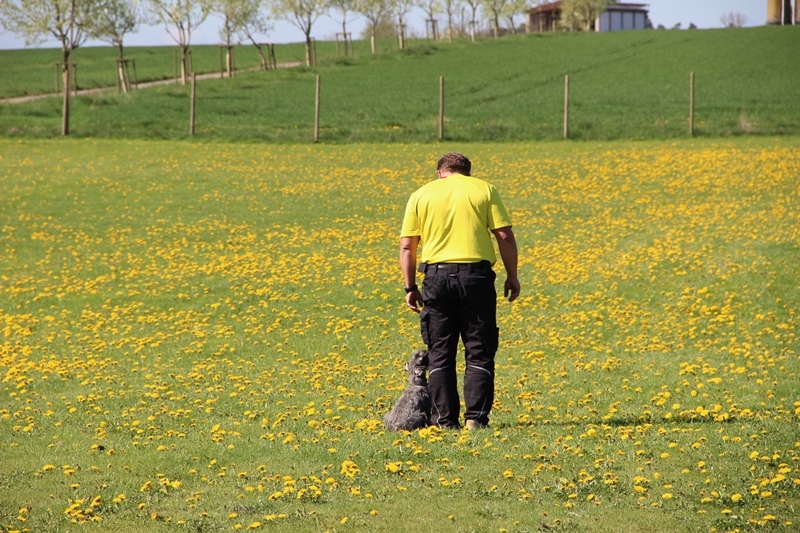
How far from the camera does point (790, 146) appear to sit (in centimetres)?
2989

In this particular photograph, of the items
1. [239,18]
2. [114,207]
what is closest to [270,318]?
[114,207]

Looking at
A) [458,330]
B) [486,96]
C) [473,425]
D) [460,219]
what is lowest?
[473,425]

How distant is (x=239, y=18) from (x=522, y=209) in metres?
69.8

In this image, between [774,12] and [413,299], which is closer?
[413,299]

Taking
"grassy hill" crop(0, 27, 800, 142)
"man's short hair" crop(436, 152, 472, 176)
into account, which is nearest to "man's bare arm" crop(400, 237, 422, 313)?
"man's short hair" crop(436, 152, 472, 176)

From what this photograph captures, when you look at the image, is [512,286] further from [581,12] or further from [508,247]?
[581,12]

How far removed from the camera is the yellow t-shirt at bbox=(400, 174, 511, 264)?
7.53 m

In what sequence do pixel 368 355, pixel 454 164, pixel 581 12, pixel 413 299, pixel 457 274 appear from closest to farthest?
1. pixel 457 274
2. pixel 454 164
3. pixel 413 299
4. pixel 368 355
5. pixel 581 12

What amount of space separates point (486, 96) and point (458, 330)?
41.7m

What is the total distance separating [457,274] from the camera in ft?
24.6

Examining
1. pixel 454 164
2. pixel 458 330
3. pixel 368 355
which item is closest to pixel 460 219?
pixel 454 164

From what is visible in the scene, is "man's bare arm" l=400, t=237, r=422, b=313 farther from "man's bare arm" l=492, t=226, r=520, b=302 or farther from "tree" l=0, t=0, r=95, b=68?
"tree" l=0, t=0, r=95, b=68

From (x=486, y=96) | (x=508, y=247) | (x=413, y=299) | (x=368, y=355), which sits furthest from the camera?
(x=486, y=96)

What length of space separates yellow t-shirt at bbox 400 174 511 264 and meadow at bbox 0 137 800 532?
1449 mm
